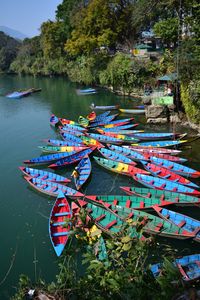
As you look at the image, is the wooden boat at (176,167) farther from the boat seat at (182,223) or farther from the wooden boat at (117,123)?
the wooden boat at (117,123)

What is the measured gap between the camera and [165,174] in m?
16.8

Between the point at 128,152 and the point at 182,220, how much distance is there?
7921 millimetres

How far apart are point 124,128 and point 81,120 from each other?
487 cm

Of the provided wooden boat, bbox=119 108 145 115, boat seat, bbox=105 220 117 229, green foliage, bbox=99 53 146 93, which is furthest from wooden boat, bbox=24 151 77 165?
green foliage, bbox=99 53 146 93

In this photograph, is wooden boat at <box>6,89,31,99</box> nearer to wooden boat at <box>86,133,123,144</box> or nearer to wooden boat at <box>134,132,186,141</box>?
wooden boat at <box>86,133,123,144</box>

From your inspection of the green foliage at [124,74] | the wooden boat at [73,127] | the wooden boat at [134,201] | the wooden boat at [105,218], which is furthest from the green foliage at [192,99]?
the green foliage at [124,74]

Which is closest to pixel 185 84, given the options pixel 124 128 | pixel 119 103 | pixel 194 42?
pixel 194 42

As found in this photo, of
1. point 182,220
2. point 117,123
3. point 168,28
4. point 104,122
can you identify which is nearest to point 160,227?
point 182,220

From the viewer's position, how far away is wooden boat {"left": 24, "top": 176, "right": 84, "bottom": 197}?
15294 mm

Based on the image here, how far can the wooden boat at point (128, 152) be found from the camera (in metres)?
19.0

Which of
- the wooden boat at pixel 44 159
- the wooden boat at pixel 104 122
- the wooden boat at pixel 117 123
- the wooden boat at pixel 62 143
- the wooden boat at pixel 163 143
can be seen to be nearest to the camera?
the wooden boat at pixel 44 159

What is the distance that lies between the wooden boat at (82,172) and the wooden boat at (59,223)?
5.99 feet

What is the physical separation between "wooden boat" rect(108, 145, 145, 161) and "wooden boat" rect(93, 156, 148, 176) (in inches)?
53.9

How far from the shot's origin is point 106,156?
19547 mm
